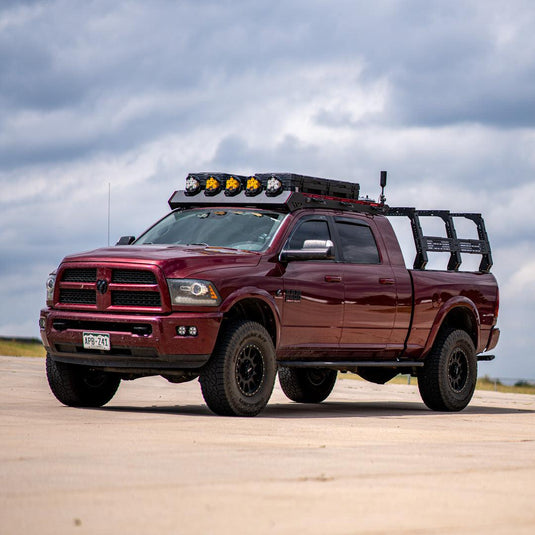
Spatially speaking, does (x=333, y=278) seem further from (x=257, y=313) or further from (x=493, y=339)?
(x=493, y=339)

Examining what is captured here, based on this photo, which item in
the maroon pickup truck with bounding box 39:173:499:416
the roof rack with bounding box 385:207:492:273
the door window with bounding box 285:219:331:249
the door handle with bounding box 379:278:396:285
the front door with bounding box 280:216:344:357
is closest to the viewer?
the maroon pickup truck with bounding box 39:173:499:416

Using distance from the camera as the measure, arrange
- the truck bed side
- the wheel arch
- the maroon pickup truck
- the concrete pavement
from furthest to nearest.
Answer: the truck bed side → the wheel arch → the maroon pickup truck → the concrete pavement

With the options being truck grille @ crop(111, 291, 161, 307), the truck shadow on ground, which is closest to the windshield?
truck grille @ crop(111, 291, 161, 307)

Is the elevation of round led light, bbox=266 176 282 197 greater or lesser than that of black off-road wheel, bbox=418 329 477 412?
greater

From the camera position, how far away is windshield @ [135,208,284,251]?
39.3ft

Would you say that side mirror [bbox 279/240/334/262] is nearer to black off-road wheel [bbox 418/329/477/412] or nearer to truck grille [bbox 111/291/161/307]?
truck grille [bbox 111/291/161/307]

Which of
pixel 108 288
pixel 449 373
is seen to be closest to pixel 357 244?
pixel 449 373

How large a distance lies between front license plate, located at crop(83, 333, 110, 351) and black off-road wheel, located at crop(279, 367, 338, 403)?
430 centimetres

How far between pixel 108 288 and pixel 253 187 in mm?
2141

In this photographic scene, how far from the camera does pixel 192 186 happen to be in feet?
42.7

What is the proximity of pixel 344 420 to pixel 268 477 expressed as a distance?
503 centimetres

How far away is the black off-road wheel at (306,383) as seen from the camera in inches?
596

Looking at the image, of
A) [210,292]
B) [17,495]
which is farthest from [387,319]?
[17,495]

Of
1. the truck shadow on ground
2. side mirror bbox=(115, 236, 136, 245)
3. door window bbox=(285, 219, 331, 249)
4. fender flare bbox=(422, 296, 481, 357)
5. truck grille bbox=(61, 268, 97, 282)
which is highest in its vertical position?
door window bbox=(285, 219, 331, 249)
